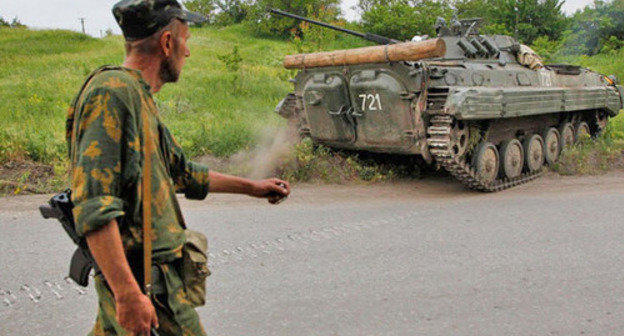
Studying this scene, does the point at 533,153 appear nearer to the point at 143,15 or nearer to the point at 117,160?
the point at 143,15

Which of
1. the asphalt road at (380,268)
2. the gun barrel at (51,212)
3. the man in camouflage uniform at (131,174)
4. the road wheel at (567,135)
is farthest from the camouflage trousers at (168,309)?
the road wheel at (567,135)

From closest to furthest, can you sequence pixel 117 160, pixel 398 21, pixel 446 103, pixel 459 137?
1. pixel 117 160
2. pixel 446 103
3. pixel 459 137
4. pixel 398 21

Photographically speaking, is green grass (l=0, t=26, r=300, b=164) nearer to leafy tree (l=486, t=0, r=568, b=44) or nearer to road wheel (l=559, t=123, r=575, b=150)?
road wheel (l=559, t=123, r=575, b=150)

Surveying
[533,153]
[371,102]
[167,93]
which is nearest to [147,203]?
[371,102]

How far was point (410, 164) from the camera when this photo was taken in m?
10.1

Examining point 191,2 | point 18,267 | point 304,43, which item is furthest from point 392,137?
point 191,2

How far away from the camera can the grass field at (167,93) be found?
10094 millimetres

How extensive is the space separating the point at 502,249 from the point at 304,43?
1137 cm

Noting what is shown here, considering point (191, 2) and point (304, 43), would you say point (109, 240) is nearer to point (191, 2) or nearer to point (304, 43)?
point (304, 43)

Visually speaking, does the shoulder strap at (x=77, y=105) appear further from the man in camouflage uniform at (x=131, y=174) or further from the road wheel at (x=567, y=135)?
the road wheel at (x=567, y=135)

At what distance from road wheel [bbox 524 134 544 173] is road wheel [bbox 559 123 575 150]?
92 centimetres

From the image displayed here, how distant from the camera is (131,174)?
1.98 metres

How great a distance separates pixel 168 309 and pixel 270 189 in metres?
0.77

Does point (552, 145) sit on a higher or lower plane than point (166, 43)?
lower
